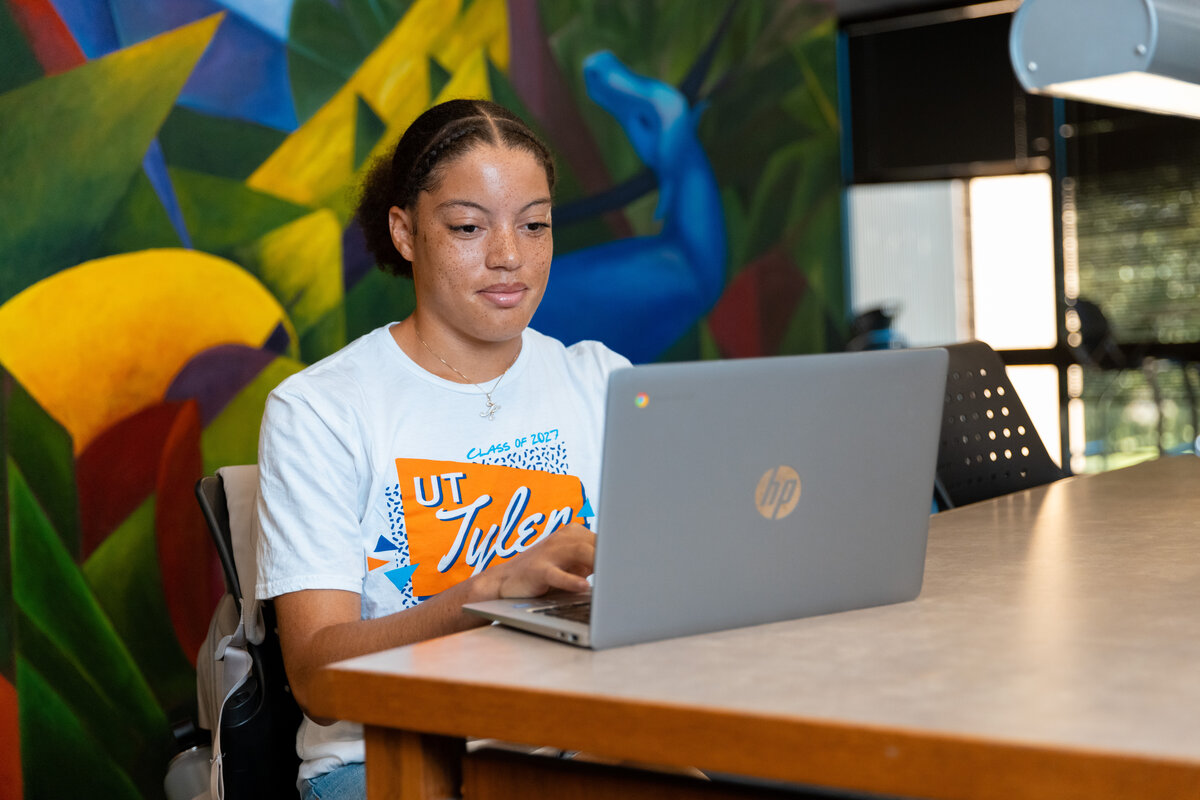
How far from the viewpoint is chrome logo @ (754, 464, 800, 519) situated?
3.23 ft

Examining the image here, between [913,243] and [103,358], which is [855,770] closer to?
[103,358]

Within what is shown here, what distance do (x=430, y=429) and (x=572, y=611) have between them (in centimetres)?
54

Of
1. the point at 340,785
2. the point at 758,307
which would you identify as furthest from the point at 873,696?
the point at 758,307

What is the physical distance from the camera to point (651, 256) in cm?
405

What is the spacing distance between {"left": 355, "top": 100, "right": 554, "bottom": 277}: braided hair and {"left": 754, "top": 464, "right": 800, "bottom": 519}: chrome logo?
77 cm

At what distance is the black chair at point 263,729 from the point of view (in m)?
1.40

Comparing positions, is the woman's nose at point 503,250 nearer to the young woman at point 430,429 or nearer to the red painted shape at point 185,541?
the young woman at point 430,429

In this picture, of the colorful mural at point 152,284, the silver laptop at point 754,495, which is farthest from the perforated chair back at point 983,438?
the colorful mural at point 152,284

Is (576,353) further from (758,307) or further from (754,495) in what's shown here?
(758,307)

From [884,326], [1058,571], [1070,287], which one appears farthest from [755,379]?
[1070,287]

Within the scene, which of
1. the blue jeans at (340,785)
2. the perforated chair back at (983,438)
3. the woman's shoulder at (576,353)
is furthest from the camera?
the perforated chair back at (983,438)

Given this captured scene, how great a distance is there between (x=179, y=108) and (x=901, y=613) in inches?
77.8

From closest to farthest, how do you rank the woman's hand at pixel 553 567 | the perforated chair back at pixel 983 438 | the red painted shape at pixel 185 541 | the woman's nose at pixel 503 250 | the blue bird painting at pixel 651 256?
the woman's hand at pixel 553 567
the woman's nose at pixel 503 250
the perforated chair back at pixel 983 438
the red painted shape at pixel 185 541
the blue bird painting at pixel 651 256

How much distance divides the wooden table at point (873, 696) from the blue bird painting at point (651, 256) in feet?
8.54
